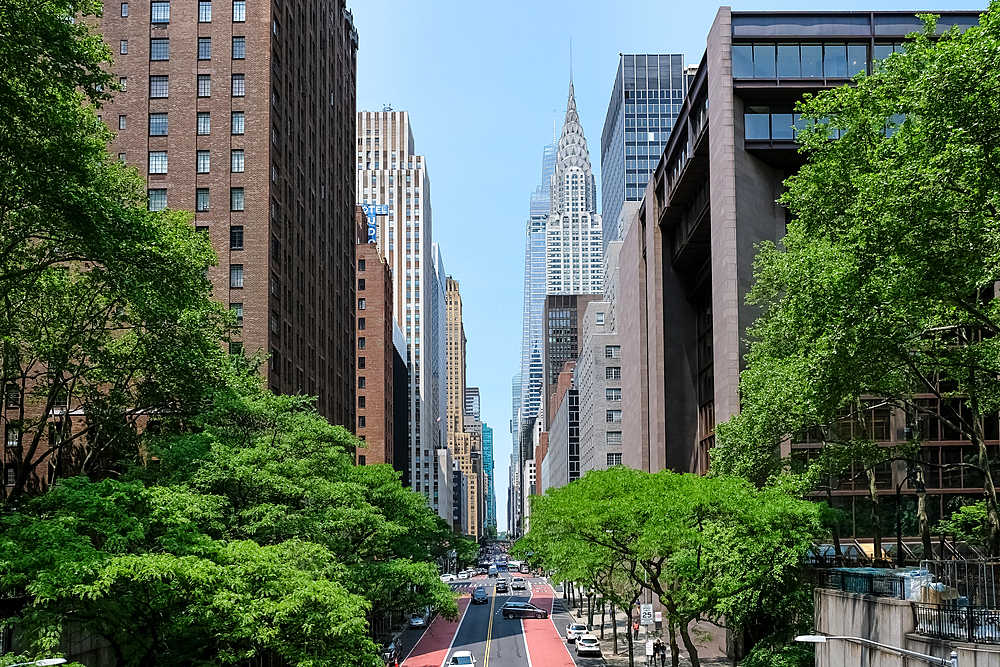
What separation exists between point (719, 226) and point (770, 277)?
17161 millimetres

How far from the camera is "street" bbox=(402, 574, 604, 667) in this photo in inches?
2391

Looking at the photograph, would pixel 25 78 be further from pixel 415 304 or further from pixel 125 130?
pixel 415 304

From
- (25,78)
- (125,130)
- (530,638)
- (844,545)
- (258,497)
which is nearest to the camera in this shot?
(25,78)

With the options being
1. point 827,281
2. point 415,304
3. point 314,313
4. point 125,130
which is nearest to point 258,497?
point 827,281

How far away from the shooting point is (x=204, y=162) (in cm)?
6319

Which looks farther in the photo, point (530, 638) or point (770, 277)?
point (530, 638)

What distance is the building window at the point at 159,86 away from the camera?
210 feet

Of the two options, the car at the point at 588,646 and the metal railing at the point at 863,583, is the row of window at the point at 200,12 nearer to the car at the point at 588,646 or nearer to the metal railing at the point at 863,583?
the car at the point at 588,646

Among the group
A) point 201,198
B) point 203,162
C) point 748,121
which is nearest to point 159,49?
point 203,162

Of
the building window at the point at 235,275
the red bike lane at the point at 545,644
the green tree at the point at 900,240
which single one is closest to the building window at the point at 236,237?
the building window at the point at 235,275

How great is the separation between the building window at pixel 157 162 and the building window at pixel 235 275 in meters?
7.60

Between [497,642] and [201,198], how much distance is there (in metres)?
35.2

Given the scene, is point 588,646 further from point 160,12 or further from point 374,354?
point 374,354

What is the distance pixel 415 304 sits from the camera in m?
200
